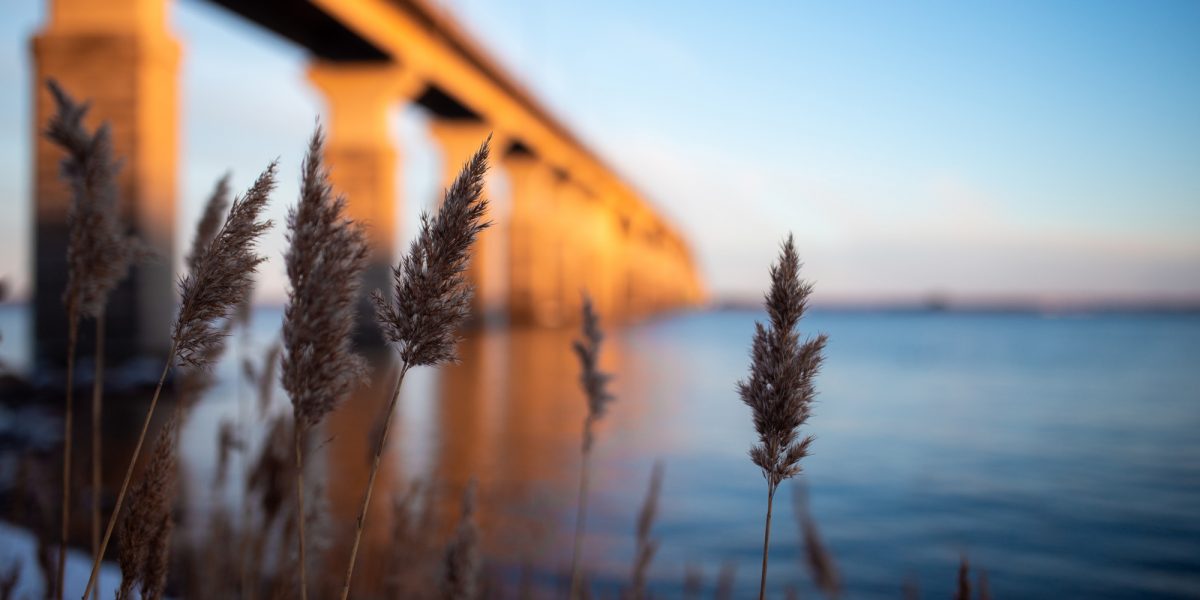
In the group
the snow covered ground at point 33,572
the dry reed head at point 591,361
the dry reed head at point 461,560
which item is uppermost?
the dry reed head at point 591,361

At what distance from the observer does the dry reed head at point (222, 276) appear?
141 cm

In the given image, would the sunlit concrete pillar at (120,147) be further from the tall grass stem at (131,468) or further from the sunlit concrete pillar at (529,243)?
the sunlit concrete pillar at (529,243)

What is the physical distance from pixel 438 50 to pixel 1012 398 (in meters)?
21.8

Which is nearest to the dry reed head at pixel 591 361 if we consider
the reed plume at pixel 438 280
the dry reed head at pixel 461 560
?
the dry reed head at pixel 461 560

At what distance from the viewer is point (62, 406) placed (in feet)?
36.0

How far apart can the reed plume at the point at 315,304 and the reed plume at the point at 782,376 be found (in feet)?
2.61

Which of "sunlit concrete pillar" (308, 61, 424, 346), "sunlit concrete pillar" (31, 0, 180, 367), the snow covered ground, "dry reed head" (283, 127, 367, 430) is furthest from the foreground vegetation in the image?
"sunlit concrete pillar" (308, 61, 424, 346)

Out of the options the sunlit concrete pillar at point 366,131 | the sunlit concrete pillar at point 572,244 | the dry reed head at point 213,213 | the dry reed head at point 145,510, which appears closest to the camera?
the dry reed head at point 145,510

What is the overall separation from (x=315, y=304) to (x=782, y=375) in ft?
2.88

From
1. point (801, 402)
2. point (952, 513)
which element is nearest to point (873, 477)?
point (952, 513)

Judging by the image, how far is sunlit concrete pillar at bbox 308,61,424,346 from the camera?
25.4m

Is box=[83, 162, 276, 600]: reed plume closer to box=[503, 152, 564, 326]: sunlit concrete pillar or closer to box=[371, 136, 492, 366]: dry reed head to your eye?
box=[371, 136, 492, 366]: dry reed head

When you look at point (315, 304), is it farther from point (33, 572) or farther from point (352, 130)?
point (352, 130)

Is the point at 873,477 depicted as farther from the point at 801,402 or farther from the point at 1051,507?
the point at 801,402
